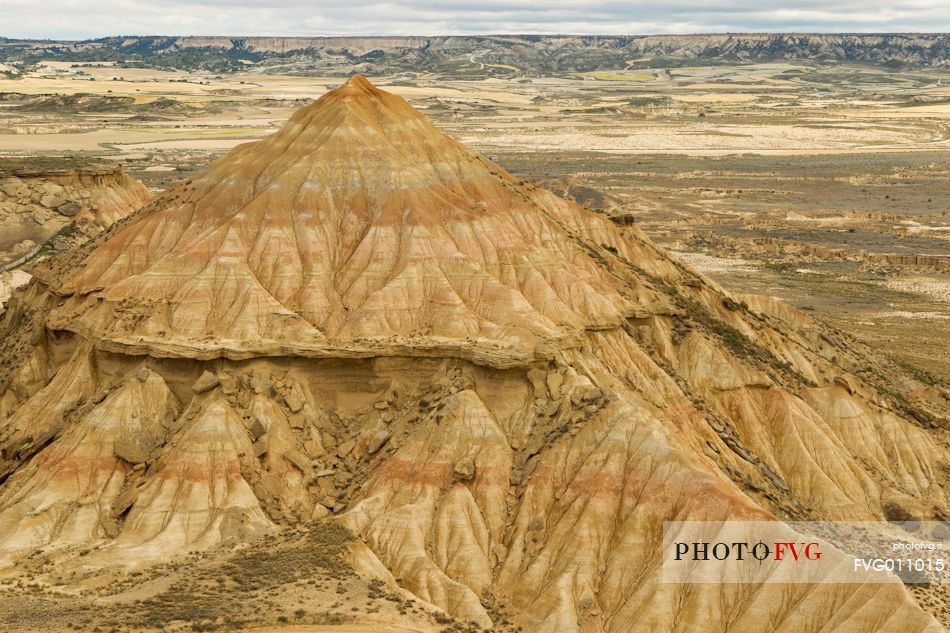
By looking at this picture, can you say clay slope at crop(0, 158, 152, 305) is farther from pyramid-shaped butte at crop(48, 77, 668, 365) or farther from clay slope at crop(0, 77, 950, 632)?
pyramid-shaped butte at crop(48, 77, 668, 365)

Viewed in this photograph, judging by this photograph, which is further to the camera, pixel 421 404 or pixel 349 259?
pixel 349 259

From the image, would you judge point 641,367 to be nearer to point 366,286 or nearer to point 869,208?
point 366,286

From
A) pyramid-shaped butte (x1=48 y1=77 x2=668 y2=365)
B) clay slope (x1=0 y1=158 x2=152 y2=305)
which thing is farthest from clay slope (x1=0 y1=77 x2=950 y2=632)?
clay slope (x1=0 y1=158 x2=152 y2=305)

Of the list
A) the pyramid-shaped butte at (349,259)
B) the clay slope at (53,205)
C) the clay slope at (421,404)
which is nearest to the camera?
the clay slope at (421,404)

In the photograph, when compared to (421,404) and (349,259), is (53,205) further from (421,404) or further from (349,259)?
(421,404)

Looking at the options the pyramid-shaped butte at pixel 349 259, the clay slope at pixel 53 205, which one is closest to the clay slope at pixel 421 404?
the pyramid-shaped butte at pixel 349 259

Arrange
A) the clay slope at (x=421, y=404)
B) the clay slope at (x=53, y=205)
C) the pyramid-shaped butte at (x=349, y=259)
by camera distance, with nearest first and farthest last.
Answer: the clay slope at (x=421, y=404)
the pyramid-shaped butte at (x=349, y=259)
the clay slope at (x=53, y=205)

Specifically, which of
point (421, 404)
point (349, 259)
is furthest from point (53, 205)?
point (421, 404)

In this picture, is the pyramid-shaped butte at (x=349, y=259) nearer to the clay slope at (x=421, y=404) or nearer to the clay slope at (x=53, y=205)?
the clay slope at (x=421, y=404)
